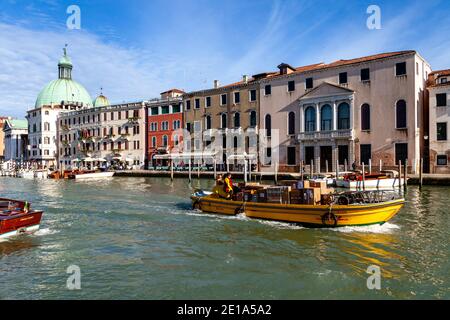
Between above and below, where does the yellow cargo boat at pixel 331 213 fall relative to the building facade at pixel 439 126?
below

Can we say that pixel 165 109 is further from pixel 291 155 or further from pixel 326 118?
pixel 326 118

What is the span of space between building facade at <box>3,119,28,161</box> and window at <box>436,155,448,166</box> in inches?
2984

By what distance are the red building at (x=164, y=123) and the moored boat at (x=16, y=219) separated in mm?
35975

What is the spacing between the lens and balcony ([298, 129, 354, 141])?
34.7m

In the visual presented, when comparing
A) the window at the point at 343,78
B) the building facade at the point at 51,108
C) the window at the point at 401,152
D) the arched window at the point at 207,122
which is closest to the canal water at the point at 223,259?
the window at the point at 401,152

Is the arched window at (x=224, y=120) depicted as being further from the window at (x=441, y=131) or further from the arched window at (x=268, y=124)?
the window at (x=441, y=131)

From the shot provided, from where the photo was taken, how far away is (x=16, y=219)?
1255 centimetres

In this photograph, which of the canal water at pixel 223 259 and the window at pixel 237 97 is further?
the window at pixel 237 97

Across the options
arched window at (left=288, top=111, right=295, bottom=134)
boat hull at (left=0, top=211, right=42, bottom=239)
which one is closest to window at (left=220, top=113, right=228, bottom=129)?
arched window at (left=288, top=111, right=295, bottom=134)

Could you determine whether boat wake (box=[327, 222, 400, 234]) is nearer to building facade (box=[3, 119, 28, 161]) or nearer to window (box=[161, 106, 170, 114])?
window (box=[161, 106, 170, 114])

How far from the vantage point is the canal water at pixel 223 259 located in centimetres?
795

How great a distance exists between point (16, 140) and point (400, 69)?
258ft
